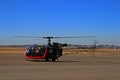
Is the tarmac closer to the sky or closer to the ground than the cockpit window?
closer to the ground

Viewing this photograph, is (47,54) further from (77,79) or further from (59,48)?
(77,79)

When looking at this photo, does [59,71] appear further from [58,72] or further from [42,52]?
[42,52]

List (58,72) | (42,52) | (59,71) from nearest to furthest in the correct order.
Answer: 1. (58,72)
2. (59,71)
3. (42,52)

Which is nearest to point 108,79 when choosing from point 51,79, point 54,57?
point 51,79

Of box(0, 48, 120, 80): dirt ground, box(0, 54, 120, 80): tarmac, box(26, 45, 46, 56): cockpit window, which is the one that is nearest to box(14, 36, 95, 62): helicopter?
box(26, 45, 46, 56): cockpit window

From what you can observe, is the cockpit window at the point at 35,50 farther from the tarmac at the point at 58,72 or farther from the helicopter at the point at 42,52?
the tarmac at the point at 58,72

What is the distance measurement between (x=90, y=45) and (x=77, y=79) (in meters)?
39.9

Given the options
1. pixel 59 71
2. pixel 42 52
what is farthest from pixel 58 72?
pixel 42 52

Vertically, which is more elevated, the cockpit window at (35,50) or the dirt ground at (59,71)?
the cockpit window at (35,50)

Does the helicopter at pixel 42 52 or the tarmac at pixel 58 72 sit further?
the helicopter at pixel 42 52

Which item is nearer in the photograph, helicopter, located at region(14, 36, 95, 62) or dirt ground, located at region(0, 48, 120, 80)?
dirt ground, located at region(0, 48, 120, 80)

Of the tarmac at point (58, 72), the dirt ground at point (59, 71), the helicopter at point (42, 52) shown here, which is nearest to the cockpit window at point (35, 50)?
the helicopter at point (42, 52)

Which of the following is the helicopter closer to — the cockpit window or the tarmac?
the cockpit window

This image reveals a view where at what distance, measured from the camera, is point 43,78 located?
1658cm
